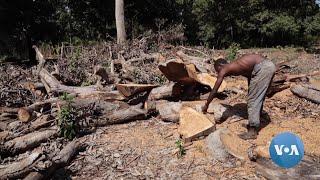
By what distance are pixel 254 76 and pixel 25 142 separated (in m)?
2.97

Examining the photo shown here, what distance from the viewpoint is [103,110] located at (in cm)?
610

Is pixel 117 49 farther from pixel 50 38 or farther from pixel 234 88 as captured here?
→ pixel 234 88

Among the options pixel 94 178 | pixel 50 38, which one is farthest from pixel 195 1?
pixel 94 178

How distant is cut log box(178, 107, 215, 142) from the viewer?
16.5ft

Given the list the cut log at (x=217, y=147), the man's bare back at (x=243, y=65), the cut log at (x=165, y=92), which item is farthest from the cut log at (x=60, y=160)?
the man's bare back at (x=243, y=65)

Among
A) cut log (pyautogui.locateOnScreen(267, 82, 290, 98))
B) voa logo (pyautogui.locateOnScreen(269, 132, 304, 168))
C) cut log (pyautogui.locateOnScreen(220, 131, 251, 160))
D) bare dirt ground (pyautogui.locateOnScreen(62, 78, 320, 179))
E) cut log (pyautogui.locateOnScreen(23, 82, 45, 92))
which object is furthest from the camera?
cut log (pyautogui.locateOnScreen(23, 82, 45, 92))

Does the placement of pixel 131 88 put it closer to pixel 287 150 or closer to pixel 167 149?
pixel 167 149

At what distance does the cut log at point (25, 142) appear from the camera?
16.1ft

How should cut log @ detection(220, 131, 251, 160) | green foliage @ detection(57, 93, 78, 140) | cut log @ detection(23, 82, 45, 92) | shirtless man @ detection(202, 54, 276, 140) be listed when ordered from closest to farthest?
A: cut log @ detection(220, 131, 251, 160) < shirtless man @ detection(202, 54, 276, 140) < green foliage @ detection(57, 93, 78, 140) < cut log @ detection(23, 82, 45, 92)

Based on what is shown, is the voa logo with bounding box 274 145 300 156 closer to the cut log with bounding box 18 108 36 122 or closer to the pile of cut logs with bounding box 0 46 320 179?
the pile of cut logs with bounding box 0 46 320 179

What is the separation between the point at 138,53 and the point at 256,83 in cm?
544

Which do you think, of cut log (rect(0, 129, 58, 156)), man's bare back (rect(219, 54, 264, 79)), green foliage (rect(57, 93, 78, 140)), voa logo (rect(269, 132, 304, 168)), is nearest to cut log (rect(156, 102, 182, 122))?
man's bare back (rect(219, 54, 264, 79))

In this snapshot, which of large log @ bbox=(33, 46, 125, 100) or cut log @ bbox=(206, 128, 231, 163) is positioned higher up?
large log @ bbox=(33, 46, 125, 100)

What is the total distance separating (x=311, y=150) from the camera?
Answer: 460cm
